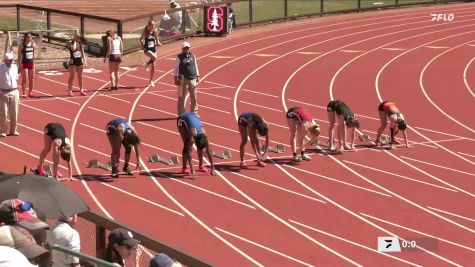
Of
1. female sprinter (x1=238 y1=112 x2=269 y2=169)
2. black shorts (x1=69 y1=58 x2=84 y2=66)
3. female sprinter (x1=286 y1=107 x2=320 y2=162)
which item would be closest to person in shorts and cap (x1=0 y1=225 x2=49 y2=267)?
female sprinter (x1=238 y1=112 x2=269 y2=169)

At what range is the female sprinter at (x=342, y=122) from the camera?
2409 centimetres

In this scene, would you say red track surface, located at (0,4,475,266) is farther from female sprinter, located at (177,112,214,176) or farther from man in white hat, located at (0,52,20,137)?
man in white hat, located at (0,52,20,137)

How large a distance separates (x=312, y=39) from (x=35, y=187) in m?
27.9

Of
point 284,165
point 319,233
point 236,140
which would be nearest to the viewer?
point 319,233

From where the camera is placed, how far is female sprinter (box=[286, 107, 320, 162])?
2333 cm

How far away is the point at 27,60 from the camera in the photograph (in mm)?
28578

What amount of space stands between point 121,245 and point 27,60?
62.0ft

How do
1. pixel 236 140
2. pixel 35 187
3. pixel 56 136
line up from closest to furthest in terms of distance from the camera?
pixel 35 187
pixel 56 136
pixel 236 140

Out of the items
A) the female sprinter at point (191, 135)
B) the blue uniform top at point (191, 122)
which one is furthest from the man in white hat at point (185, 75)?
the blue uniform top at point (191, 122)

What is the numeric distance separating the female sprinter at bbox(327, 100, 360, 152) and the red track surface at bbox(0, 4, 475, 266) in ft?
1.13

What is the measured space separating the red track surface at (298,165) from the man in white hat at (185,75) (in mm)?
758

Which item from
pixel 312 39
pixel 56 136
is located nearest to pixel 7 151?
pixel 56 136

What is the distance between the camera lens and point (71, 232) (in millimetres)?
11078

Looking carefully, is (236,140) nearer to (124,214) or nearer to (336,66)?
(124,214)
